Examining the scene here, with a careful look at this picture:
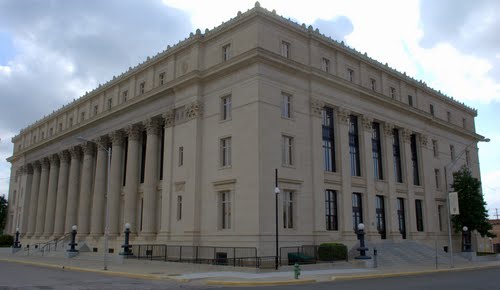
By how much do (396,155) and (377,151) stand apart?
11.6ft

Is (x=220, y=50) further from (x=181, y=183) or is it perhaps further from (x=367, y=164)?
(x=367, y=164)

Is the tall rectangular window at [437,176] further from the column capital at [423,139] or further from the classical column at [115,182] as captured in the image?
the classical column at [115,182]

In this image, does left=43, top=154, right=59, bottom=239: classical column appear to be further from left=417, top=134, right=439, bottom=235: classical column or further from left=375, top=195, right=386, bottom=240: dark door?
left=417, top=134, right=439, bottom=235: classical column

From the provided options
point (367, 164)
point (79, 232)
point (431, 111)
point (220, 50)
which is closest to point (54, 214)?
point (79, 232)

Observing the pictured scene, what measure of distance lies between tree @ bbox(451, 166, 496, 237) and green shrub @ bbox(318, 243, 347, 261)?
23085mm

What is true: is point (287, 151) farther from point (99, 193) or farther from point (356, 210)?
point (99, 193)

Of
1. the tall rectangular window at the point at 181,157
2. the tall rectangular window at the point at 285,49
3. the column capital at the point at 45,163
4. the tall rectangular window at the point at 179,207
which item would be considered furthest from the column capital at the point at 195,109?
the column capital at the point at 45,163

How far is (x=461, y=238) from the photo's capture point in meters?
54.8

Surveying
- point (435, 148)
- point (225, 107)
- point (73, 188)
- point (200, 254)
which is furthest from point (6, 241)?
point (435, 148)

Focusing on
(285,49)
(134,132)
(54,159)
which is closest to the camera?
(285,49)

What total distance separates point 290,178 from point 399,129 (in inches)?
766

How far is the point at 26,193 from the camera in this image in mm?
74188

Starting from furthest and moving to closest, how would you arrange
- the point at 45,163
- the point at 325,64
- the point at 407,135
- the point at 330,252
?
the point at 45,163
the point at 407,135
the point at 325,64
the point at 330,252

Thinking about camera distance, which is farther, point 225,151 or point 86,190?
point 86,190
